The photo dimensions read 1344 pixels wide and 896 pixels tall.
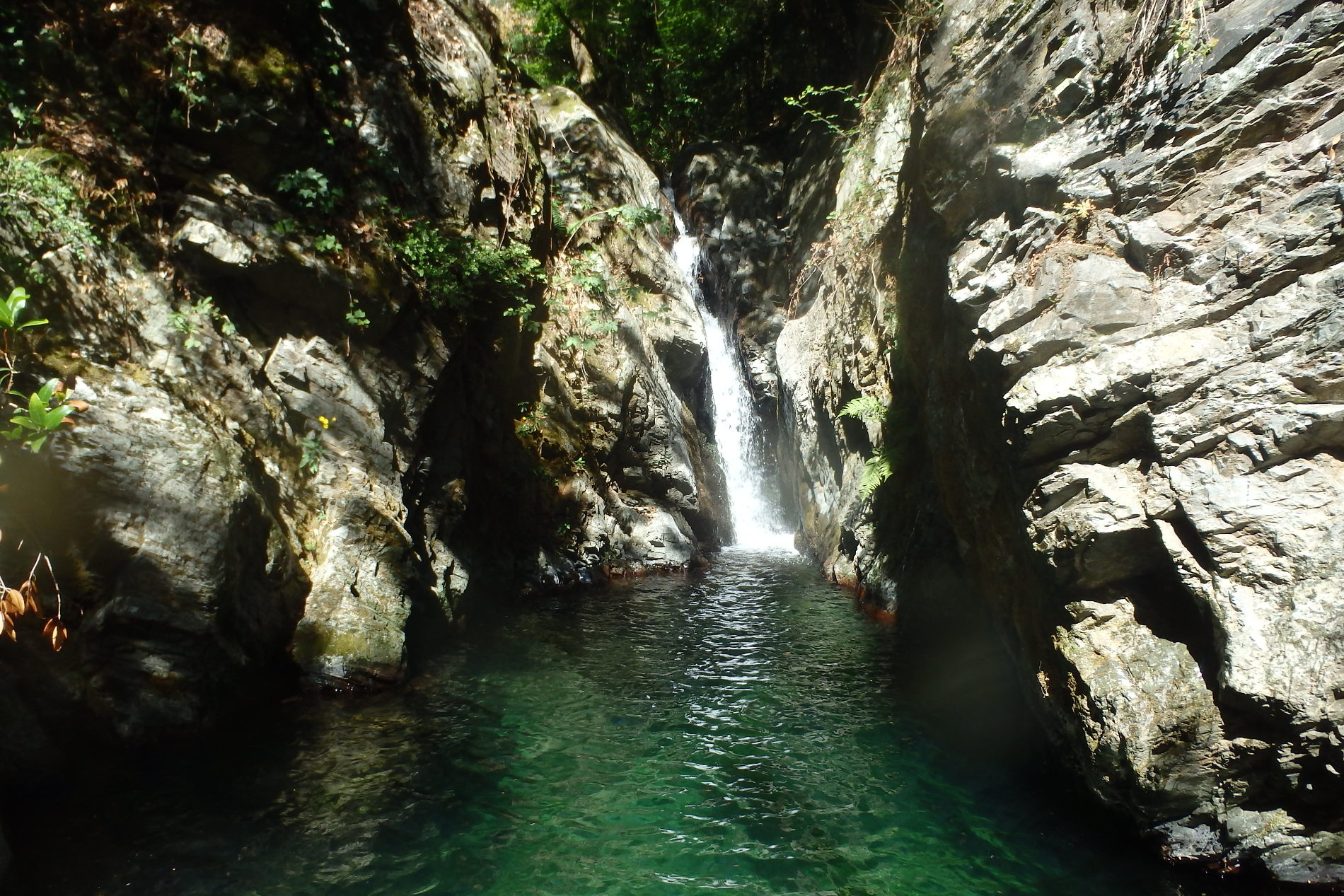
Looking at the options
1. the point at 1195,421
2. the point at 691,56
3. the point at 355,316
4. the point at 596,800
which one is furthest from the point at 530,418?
the point at 691,56

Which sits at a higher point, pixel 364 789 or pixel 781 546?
pixel 781 546

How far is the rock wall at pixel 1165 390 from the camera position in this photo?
11.6 feet

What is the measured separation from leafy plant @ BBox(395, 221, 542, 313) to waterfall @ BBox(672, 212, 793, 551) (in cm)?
888

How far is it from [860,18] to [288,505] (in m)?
16.4

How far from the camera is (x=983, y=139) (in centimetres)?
586

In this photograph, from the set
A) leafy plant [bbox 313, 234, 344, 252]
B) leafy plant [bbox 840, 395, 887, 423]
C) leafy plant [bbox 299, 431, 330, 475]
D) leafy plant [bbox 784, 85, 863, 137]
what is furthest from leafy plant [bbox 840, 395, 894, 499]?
leafy plant [bbox 784, 85, 863, 137]

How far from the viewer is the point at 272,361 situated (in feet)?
23.6

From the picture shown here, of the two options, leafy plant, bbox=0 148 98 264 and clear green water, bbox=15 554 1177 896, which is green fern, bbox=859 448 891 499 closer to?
clear green water, bbox=15 554 1177 896

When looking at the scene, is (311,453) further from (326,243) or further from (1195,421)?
(1195,421)

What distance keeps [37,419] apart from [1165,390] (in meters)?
7.34

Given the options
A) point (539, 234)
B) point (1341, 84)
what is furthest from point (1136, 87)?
point (539, 234)

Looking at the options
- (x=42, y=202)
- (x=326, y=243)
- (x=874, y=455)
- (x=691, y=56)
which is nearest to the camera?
(x=42, y=202)

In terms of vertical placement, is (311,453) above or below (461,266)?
below

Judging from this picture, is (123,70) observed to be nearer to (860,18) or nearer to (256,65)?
(256,65)
